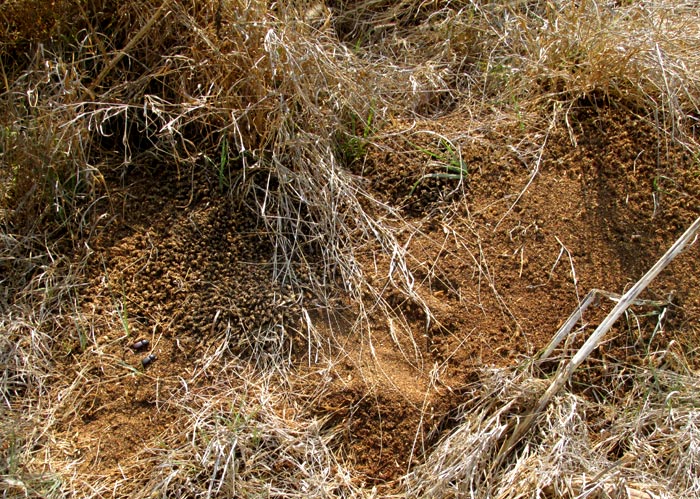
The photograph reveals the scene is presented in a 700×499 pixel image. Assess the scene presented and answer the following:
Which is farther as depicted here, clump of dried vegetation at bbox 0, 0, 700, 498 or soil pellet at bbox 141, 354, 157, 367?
soil pellet at bbox 141, 354, 157, 367

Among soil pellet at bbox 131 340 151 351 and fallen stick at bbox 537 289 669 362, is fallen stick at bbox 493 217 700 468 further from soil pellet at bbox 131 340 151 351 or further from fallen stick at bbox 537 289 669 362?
soil pellet at bbox 131 340 151 351

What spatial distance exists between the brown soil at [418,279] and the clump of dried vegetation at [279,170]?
7cm

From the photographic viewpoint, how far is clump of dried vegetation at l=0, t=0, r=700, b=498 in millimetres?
2117

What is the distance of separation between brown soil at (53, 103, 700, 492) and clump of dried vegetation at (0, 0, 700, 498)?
2.7 inches

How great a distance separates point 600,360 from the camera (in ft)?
7.72

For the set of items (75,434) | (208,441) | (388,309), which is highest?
(388,309)

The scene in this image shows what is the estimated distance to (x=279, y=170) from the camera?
8.09ft

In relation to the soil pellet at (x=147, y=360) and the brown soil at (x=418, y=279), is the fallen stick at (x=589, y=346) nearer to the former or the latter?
the brown soil at (x=418, y=279)

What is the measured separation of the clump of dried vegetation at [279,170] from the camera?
2117 millimetres

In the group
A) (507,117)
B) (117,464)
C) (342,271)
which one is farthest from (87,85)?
(507,117)

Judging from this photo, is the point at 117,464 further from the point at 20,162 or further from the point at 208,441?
the point at 20,162

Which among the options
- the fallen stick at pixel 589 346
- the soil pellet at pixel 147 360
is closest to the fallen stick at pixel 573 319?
the fallen stick at pixel 589 346

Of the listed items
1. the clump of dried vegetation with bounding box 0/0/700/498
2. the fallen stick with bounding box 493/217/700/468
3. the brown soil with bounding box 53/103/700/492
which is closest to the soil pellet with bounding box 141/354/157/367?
the brown soil with bounding box 53/103/700/492

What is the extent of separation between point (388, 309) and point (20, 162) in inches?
51.6
